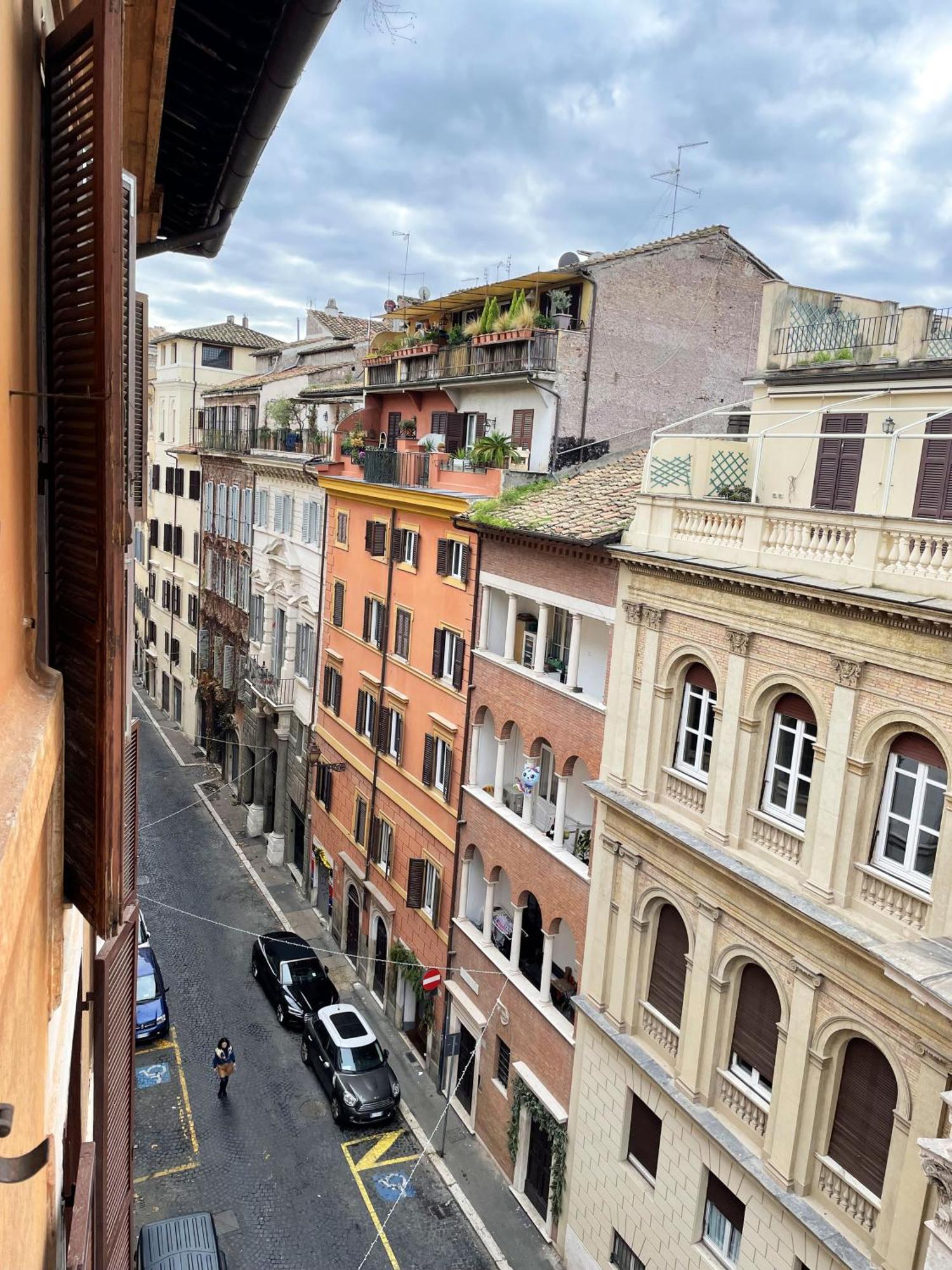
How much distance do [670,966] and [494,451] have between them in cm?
1318

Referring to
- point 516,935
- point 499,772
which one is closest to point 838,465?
point 499,772

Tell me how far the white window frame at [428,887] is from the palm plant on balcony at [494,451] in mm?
10847

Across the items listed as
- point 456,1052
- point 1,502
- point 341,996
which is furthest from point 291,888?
point 1,502

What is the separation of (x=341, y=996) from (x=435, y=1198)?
8.53 metres

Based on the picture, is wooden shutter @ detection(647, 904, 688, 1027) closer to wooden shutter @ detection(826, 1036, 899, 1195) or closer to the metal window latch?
wooden shutter @ detection(826, 1036, 899, 1195)

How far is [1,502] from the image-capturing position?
359 centimetres

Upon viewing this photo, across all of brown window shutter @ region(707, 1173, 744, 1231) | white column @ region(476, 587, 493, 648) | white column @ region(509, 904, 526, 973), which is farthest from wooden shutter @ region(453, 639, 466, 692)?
brown window shutter @ region(707, 1173, 744, 1231)

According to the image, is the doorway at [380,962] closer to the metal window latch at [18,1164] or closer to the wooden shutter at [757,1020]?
the wooden shutter at [757,1020]

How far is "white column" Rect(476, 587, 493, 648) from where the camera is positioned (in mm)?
24203

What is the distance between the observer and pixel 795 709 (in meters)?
15.2

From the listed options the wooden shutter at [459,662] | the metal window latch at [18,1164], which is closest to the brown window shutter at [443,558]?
the wooden shutter at [459,662]

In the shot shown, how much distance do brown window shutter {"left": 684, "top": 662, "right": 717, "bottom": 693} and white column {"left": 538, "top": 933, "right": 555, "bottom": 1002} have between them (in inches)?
284

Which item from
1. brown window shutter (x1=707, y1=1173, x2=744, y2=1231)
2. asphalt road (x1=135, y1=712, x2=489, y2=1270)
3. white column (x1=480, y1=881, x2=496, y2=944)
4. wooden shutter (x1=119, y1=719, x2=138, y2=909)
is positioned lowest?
asphalt road (x1=135, y1=712, x2=489, y2=1270)

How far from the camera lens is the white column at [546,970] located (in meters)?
21.1
